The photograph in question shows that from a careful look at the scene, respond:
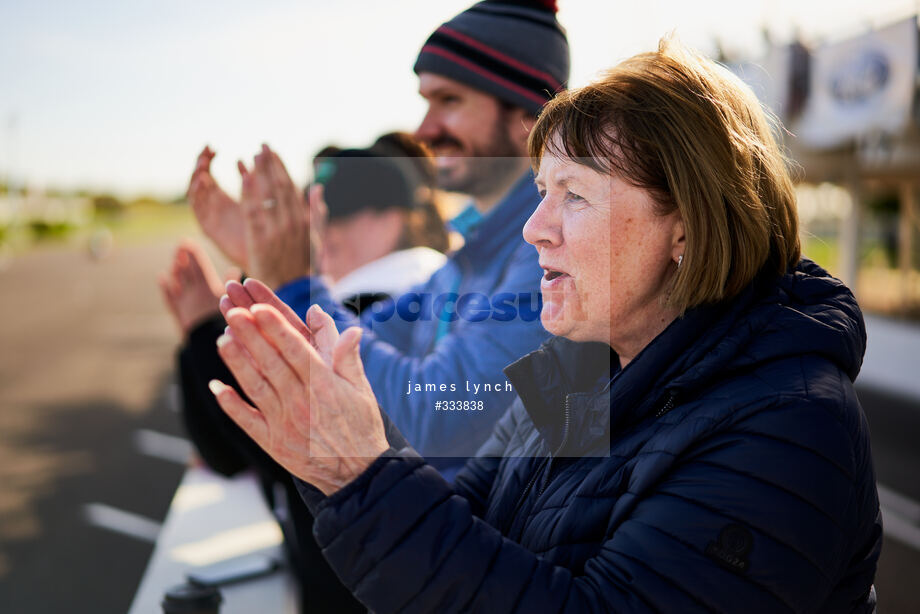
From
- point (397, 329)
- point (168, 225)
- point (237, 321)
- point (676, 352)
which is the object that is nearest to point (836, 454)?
point (676, 352)

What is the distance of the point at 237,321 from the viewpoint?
74cm

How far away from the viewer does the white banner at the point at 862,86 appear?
697 centimetres

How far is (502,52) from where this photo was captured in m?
1.40

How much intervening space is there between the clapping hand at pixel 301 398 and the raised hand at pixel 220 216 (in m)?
0.71

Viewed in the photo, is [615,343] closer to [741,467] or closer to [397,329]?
[741,467]

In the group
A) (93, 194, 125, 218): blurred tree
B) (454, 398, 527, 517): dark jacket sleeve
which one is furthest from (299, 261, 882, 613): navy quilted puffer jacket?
(93, 194, 125, 218): blurred tree

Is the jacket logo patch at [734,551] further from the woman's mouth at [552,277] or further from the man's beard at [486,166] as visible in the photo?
the man's beard at [486,166]

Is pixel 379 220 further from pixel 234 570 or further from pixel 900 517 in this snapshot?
pixel 900 517

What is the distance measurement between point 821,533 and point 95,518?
17.2 ft

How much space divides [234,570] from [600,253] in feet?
3.90

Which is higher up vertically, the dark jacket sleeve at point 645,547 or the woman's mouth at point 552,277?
the woman's mouth at point 552,277

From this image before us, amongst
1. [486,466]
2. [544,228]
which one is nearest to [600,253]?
[544,228]

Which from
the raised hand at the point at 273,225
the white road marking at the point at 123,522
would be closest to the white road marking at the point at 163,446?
the white road marking at the point at 123,522

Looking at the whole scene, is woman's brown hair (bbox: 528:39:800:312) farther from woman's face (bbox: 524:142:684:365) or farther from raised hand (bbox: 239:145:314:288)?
raised hand (bbox: 239:145:314:288)
